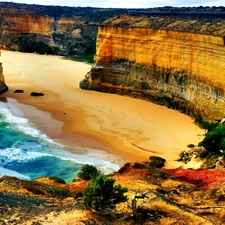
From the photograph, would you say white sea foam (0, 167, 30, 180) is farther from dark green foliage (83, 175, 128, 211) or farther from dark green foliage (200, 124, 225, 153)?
dark green foliage (83, 175, 128, 211)

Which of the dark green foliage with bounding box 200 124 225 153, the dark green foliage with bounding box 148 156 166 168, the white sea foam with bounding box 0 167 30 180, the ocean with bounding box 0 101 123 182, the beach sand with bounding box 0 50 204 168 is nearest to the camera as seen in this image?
the dark green foliage with bounding box 200 124 225 153

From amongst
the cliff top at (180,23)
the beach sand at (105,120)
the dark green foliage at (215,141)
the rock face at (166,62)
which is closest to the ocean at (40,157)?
the beach sand at (105,120)

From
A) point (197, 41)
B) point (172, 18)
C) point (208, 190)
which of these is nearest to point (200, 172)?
point (208, 190)

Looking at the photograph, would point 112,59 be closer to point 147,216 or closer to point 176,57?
point 176,57

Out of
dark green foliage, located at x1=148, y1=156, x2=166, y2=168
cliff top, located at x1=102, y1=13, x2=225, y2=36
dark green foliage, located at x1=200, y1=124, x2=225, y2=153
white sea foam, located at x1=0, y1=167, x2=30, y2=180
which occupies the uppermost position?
cliff top, located at x1=102, y1=13, x2=225, y2=36

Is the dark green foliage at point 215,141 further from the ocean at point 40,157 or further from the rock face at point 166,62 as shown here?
the rock face at point 166,62

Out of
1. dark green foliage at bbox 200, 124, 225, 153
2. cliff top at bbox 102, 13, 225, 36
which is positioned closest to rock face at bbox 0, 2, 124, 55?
cliff top at bbox 102, 13, 225, 36

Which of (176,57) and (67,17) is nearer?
(176,57)
